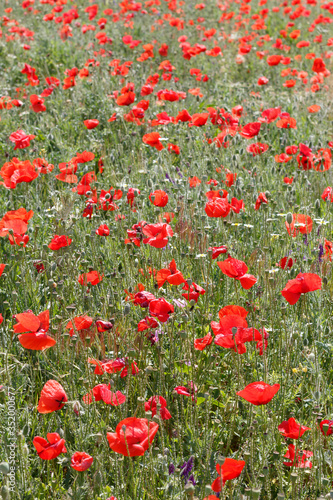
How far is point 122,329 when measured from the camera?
223 cm

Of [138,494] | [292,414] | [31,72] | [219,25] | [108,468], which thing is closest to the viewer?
[138,494]

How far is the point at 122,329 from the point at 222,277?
0.94 m

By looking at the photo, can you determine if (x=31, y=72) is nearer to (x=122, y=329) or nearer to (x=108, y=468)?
(x=122, y=329)

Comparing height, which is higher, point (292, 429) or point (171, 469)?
point (292, 429)

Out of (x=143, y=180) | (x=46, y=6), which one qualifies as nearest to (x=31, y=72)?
(x=143, y=180)

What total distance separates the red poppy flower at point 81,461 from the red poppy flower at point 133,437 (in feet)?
0.40

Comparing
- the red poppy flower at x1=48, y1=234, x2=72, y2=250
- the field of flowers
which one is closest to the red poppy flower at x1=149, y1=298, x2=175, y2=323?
the field of flowers

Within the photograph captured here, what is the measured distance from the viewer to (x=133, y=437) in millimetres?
1480

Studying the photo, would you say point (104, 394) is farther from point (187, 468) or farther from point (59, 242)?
point (59, 242)

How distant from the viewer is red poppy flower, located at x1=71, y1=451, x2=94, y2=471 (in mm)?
1549

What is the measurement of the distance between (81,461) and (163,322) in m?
0.66

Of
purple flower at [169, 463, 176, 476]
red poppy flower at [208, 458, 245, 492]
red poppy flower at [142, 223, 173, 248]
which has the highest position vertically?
red poppy flower at [142, 223, 173, 248]

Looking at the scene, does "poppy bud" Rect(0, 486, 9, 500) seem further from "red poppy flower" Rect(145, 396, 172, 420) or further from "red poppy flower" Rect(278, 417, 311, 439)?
"red poppy flower" Rect(278, 417, 311, 439)

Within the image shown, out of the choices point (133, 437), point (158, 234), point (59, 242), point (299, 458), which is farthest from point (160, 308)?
point (59, 242)
